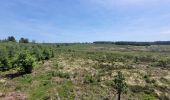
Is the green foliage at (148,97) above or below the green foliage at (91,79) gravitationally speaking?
below

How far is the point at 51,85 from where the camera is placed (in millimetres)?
64188

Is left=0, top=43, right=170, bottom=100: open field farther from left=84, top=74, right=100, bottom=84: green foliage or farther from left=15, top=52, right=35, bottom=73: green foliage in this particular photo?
left=15, top=52, right=35, bottom=73: green foliage

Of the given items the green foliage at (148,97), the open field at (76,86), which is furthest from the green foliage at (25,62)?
the green foliage at (148,97)

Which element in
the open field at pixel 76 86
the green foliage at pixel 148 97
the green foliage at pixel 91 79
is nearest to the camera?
the open field at pixel 76 86

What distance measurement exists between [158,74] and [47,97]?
1779 inches

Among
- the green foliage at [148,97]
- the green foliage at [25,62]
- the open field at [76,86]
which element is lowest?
the green foliage at [148,97]

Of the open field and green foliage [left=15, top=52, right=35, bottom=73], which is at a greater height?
green foliage [left=15, top=52, right=35, bottom=73]

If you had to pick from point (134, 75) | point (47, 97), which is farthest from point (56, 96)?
point (134, 75)

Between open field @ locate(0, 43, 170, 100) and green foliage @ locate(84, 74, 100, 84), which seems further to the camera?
green foliage @ locate(84, 74, 100, 84)

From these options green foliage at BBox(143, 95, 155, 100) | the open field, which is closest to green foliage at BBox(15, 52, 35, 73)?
the open field

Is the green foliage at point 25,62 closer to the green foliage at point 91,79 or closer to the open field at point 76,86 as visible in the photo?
the open field at point 76,86

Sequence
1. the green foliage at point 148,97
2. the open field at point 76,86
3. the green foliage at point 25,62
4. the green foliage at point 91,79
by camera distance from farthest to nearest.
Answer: the green foliage at point 25,62, the green foliage at point 91,79, the green foliage at point 148,97, the open field at point 76,86

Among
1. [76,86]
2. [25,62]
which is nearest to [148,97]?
[76,86]

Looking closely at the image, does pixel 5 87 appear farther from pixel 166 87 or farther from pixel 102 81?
pixel 166 87
